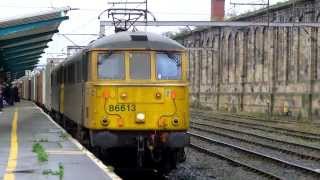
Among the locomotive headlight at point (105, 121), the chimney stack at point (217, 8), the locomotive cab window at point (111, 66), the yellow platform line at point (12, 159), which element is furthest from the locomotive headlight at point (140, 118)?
the chimney stack at point (217, 8)

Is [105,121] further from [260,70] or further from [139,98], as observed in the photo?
[260,70]

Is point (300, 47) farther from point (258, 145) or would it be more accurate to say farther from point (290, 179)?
point (290, 179)

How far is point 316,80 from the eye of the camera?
41125 millimetres

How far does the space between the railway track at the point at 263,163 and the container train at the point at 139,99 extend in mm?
2250

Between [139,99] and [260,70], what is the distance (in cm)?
3605

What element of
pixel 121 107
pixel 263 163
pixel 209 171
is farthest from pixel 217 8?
pixel 121 107

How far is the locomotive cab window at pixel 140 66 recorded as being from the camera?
14516 mm

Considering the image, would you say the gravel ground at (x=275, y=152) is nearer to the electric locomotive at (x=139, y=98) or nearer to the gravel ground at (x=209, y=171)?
the gravel ground at (x=209, y=171)

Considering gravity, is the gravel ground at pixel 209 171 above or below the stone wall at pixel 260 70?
below

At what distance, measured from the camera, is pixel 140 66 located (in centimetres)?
1459

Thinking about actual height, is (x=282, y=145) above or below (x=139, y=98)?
below

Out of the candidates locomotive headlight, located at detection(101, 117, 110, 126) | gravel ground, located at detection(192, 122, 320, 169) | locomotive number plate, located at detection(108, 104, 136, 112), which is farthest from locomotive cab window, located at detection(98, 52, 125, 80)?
gravel ground, located at detection(192, 122, 320, 169)

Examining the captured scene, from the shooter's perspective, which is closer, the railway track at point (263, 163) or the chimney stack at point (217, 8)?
the railway track at point (263, 163)

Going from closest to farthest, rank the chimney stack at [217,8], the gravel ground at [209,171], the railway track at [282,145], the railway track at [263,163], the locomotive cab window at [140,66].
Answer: the locomotive cab window at [140,66] → the railway track at [263,163] → the gravel ground at [209,171] → the railway track at [282,145] → the chimney stack at [217,8]
